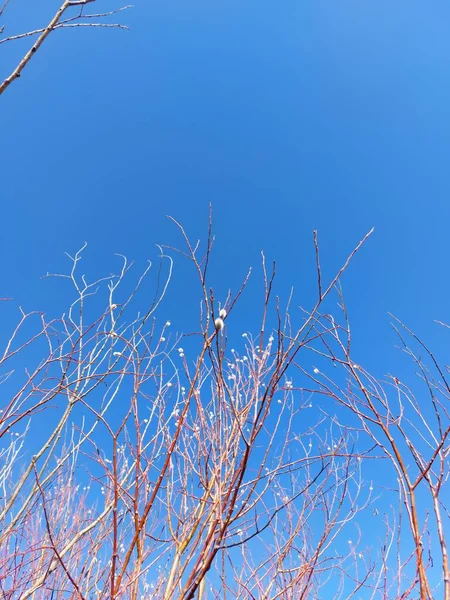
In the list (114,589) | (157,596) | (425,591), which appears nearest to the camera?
(425,591)

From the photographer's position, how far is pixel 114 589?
1.14 meters

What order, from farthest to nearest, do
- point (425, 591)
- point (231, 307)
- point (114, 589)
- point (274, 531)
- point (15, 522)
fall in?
1. point (274, 531)
2. point (15, 522)
3. point (231, 307)
4. point (114, 589)
5. point (425, 591)

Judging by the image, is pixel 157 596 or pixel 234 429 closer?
pixel 234 429

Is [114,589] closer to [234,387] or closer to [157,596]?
[234,387]

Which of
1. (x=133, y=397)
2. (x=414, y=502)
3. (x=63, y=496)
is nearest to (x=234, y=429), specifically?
(x=133, y=397)

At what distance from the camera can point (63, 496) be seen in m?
3.36

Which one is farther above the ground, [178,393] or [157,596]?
[178,393]

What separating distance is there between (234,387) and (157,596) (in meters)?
1.57

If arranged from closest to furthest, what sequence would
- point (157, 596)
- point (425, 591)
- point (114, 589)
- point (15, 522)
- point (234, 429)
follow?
point (425, 591) < point (114, 589) < point (234, 429) < point (15, 522) < point (157, 596)

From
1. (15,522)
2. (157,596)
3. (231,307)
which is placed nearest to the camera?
(231,307)

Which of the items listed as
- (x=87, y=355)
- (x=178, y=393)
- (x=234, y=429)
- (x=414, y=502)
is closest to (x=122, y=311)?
(x=87, y=355)

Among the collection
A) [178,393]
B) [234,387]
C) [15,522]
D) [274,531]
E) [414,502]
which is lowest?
[15,522]

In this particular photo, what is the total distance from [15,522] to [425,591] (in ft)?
7.67

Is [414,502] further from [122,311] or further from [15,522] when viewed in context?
[15,522]
